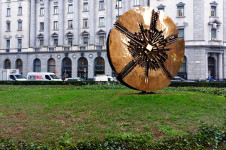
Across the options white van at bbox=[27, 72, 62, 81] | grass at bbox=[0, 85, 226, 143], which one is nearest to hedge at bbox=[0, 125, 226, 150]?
grass at bbox=[0, 85, 226, 143]

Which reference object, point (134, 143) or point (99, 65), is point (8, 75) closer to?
point (99, 65)

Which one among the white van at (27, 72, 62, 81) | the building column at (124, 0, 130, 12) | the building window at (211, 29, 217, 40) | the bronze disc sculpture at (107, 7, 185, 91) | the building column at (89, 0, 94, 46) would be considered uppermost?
the building column at (124, 0, 130, 12)

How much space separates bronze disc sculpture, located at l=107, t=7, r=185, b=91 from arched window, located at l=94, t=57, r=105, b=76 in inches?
1314

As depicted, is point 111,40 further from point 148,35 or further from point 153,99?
point 153,99

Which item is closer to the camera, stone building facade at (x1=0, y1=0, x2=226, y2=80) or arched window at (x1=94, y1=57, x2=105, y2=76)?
stone building facade at (x1=0, y1=0, x2=226, y2=80)

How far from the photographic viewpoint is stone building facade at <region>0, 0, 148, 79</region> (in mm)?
47062

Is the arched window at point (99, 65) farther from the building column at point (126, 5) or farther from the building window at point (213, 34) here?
the building window at point (213, 34)

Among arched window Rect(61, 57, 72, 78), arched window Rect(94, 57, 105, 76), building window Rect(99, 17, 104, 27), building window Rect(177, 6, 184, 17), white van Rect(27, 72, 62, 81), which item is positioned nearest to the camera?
white van Rect(27, 72, 62, 81)

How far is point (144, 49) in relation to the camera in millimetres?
12727

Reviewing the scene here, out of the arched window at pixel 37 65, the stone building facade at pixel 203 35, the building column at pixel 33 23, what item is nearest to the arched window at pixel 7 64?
the arched window at pixel 37 65

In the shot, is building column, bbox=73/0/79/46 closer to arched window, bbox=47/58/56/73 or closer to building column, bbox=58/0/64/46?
building column, bbox=58/0/64/46

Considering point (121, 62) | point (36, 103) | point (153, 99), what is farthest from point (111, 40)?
point (36, 103)

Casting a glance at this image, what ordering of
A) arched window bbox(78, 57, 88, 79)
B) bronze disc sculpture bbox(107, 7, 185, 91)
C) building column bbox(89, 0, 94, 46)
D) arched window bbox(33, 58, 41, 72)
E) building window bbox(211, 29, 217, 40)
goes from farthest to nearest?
arched window bbox(33, 58, 41, 72), arched window bbox(78, 57, 88, 79), building column bbox(89, 0, 94, 46), building window bbox(211, 29, 217, 40), bronze disc sculpture bbox(107, 7, 185, 91)

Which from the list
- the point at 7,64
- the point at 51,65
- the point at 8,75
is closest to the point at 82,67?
the point at 51,65
